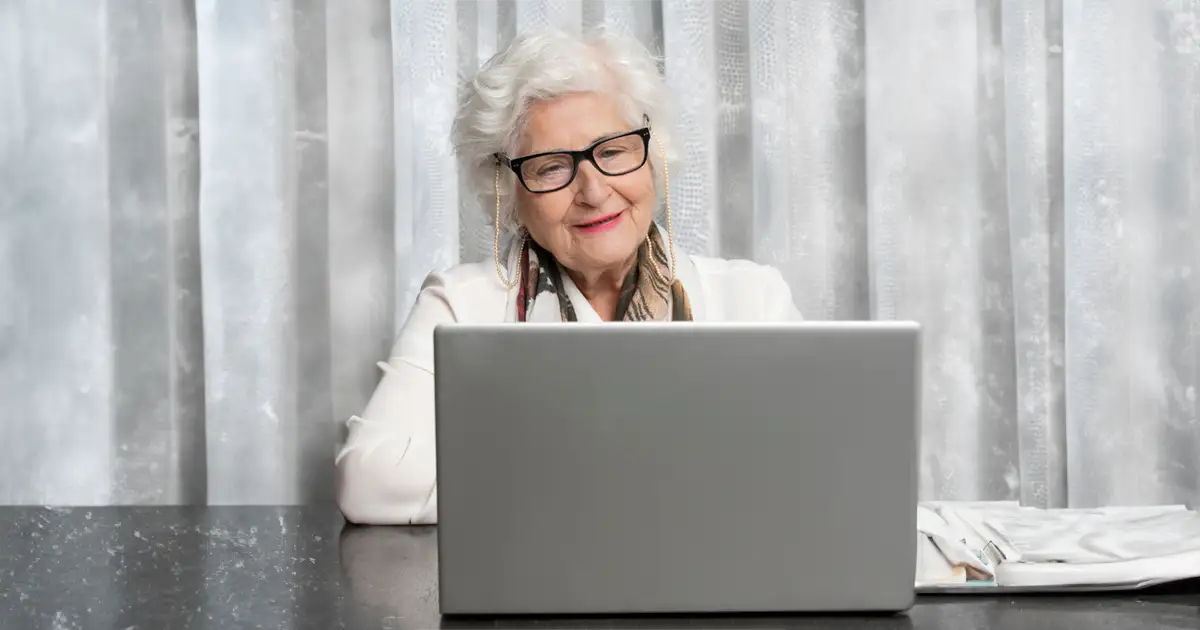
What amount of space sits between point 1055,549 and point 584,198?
1008mm

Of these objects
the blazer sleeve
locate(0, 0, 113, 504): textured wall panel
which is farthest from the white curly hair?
locate(0, 0, 113, 504): textured wall panel

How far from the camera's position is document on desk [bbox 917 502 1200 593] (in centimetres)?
83

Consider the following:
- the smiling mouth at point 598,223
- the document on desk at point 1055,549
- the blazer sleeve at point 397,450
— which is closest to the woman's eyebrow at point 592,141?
the smiling mouth at point 598,223

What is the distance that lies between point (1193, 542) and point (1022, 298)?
1536 millimetres

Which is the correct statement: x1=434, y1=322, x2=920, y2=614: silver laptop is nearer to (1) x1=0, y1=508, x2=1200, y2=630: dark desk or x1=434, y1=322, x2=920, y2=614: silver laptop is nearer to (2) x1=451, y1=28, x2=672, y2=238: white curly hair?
(1) x1=0, y1=508, x2=1200, y2=630: dark desk

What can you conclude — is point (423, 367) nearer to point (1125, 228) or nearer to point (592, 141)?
point (592, 141)

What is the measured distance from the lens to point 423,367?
1.64 metres

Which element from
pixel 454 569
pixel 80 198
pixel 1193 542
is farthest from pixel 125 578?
pixel 80 198

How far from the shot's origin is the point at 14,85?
7.68ft

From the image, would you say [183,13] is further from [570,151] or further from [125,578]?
[125,578]

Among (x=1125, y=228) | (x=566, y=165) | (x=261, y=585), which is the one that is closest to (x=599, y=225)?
(x=566, y=165)

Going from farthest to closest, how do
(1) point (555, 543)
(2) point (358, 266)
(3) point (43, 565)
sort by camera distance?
(2) point (358, 266) < (3) point (43, 565) < (1) point (555, 543)

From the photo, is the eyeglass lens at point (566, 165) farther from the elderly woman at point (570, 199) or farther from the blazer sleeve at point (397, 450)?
the blazer sleeve at point (397, 450)

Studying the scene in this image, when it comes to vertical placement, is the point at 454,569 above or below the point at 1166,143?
below
